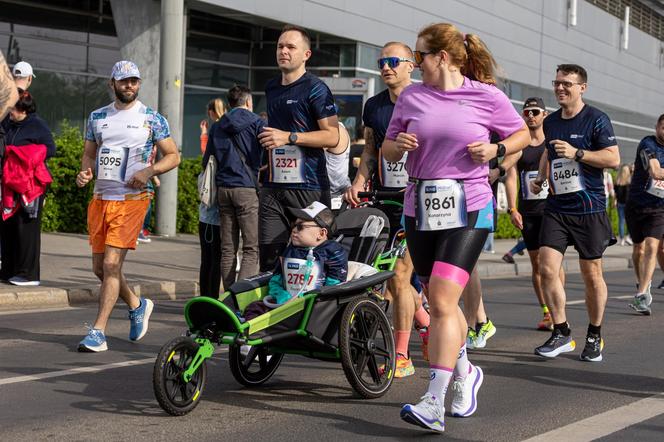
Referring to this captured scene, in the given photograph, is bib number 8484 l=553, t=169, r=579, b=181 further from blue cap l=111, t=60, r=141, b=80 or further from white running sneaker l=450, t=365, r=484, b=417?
blue cap l=111, t=60, r=141, b=80

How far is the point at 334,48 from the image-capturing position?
92.2 ft

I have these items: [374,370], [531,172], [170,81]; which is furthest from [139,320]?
[170,81]

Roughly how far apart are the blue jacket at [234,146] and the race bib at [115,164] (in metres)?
1.86

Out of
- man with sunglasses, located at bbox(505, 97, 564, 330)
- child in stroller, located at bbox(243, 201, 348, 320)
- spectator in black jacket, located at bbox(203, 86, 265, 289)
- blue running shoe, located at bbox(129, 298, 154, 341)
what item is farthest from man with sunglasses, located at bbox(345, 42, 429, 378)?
man with sunglasses, located at bbox(505, 97, 564, 330)

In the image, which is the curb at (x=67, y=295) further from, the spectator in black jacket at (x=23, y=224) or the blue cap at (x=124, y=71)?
the blue cap at (x=124, y=71)

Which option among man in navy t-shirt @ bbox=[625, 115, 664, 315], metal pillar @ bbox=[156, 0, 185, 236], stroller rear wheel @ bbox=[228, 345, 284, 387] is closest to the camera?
stroller rear wheel @ bbox=[228, 345, 284, 387]

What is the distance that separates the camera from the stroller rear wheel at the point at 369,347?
6770 millimetres

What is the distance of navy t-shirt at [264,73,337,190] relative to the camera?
799 cm

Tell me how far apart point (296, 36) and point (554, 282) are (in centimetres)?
262

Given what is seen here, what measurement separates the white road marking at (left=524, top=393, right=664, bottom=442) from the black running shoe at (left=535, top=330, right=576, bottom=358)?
62.8 inches

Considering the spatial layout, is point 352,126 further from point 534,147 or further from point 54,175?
point 534,147

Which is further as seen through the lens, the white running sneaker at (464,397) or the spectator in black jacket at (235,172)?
the spectator in black jacket at (235,172)

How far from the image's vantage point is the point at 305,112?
26.3ft

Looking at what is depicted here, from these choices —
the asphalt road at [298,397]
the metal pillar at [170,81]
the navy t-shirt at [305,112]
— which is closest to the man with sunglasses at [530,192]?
the asphalt road at [298,397]
